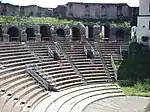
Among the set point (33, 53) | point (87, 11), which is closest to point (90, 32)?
point (87, 11)

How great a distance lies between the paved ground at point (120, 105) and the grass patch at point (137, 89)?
0.83m

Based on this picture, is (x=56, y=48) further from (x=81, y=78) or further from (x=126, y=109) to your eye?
(x=126, y=109)

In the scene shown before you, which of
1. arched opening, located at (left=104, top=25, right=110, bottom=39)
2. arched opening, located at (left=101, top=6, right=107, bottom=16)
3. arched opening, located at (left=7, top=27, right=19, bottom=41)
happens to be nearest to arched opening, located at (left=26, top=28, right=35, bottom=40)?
arched opening, located at (left=7, top=27, right=19, bottom=41)

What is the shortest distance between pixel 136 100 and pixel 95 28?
13.1m

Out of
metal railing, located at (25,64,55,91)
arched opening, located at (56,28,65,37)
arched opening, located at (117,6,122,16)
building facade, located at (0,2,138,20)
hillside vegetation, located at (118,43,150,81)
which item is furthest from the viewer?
arched opening, located at (117,6,122,16)

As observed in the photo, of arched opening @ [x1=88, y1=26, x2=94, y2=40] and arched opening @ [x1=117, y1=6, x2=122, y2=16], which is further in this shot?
arched opening @ [x1=117, y1=6, x2=122, y2=16]

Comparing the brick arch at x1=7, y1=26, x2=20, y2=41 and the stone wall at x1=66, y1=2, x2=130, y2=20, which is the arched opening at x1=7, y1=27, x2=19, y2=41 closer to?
the brick arch at x1=7, y1=26, x2=20, y2=41

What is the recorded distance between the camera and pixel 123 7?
41.5 m

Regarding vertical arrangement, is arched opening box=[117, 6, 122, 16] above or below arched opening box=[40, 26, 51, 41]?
above

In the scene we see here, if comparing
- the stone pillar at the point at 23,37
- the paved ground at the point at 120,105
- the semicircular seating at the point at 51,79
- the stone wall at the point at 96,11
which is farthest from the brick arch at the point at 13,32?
the paved ground at the point at 120,105

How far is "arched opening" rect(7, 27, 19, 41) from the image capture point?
115ft

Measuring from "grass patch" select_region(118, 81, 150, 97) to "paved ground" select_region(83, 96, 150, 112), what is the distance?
0.83m

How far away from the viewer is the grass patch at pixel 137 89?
89.1ft

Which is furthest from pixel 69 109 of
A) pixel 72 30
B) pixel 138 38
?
pixel 72 30
